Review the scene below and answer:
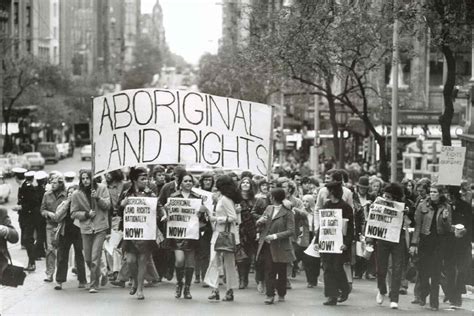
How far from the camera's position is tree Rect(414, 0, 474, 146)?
1934 cm

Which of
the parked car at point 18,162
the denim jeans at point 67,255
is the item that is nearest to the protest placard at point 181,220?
the denim jeans at point 67,255

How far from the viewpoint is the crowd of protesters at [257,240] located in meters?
14.9

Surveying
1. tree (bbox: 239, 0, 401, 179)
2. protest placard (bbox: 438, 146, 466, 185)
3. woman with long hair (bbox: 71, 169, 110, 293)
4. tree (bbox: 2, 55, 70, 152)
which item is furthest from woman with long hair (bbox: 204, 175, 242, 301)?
tree (bbox: 2, 55, 70, 152)

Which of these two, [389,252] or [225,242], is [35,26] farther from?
[389,252]

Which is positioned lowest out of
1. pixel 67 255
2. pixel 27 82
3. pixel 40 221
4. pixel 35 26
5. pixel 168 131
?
pixel 67 255

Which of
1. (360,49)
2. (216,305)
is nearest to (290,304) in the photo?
(216,305)

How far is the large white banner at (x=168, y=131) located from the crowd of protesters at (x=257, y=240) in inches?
12.9

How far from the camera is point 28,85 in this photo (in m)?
73.1

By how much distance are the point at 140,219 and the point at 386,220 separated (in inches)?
124

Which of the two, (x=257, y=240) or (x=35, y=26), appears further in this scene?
(x=35, y=26)

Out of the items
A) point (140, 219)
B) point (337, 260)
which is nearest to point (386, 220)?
point (337, 260)

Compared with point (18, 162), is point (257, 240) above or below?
below

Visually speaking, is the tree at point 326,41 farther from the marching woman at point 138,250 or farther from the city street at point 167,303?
the marching woman at point 138,250

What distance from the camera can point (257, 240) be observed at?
1658cm
